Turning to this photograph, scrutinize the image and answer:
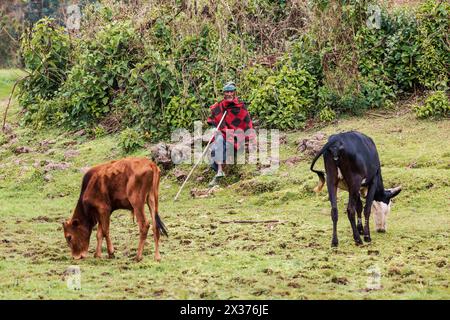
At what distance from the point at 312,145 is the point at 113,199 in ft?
19.9

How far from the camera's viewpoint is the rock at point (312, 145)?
15320 millimetres

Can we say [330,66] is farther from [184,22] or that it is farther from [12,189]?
[12,189]

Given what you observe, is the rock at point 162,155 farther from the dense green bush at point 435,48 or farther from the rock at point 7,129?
the rock at point 7,129

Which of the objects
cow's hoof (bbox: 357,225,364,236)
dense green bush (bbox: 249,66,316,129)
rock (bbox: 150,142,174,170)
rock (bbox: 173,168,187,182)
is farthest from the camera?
dense green bush (bbox: 249,66,316,129)

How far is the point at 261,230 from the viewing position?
11648 millimetres

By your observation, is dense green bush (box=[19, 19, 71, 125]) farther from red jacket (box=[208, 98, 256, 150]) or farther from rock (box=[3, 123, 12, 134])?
red jacket (box=[208, 98, 256, 150])

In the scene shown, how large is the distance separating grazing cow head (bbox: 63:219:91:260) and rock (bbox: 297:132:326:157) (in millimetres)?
Answer: 6089

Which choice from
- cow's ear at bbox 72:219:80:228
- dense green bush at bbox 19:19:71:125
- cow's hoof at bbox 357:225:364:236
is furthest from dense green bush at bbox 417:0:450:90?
cow's ear at bbox 72:219:80:228

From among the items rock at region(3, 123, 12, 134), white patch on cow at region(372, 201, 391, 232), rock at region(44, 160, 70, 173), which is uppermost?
rock at region(3, 123, 12, 134)

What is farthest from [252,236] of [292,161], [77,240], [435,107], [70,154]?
Answer: [70,154]

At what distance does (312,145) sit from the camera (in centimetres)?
1541

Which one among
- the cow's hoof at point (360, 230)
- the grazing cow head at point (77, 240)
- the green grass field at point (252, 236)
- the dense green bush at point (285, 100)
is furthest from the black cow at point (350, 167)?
the dense green bush at point (285, 100)

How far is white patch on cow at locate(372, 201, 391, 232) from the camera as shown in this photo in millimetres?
11109
